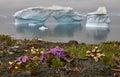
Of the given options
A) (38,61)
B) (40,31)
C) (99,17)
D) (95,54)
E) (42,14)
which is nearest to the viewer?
(38,61)

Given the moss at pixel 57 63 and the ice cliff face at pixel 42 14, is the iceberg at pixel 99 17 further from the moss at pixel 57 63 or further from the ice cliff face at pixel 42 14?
the moss at pixel 57 63

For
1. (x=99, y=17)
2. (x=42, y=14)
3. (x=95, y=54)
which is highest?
(x=95, y=54)

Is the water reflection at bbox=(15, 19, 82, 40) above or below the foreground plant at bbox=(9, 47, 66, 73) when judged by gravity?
below

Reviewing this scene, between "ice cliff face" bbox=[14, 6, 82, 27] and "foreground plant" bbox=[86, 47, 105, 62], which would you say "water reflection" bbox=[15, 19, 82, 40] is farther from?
"foreground plant" bbox=[86, 47, 105, 62]

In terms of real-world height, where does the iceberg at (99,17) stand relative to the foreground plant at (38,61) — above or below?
below

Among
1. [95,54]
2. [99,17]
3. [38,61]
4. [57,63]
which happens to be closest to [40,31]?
[99,17]

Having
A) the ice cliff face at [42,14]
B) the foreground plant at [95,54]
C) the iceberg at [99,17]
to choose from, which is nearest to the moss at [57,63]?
the foreground plant at [95,54]

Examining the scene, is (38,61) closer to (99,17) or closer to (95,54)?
(95,54)

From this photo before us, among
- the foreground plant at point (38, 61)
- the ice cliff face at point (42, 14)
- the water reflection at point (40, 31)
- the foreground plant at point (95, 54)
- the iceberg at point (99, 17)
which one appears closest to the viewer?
the foreground plant at point (38, 61)

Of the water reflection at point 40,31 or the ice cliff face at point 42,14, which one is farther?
the ice cliff face at point 42,14

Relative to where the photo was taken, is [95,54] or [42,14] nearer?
[95,54]

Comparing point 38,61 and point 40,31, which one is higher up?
point 38,61

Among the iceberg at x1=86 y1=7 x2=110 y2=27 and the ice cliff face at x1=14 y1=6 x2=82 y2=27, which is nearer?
the iceberg at x1=86 y1=7 x2=110 y2=27

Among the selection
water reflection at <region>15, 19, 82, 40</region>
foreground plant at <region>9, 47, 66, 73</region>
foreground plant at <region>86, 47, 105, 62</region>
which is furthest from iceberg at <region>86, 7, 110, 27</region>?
foreground plant at <region>9, 47, 66, 73</region>
